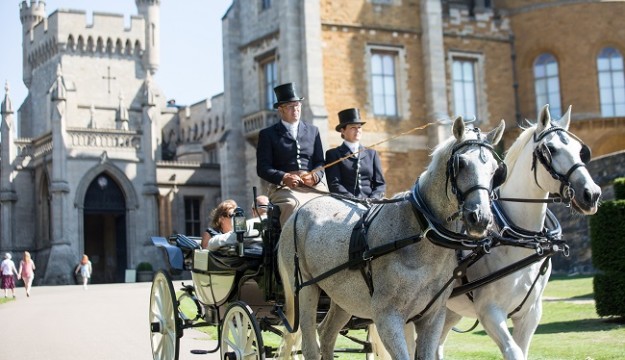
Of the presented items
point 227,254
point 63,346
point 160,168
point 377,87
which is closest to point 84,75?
point 160,168

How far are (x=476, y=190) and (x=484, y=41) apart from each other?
31.2m

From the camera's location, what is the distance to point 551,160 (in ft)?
25.5

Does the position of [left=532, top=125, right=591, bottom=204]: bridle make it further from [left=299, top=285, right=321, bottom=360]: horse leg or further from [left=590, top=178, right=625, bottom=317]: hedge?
[left=590, top=178, right=625, bottom=317]: hedge

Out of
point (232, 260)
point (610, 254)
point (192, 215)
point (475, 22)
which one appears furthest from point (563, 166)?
point (192, 215)

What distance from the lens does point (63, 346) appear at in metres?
13.5

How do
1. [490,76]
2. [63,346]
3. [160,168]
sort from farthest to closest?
[160,168]
[490,76]
[63,346]

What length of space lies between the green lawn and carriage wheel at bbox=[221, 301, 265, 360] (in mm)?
3505

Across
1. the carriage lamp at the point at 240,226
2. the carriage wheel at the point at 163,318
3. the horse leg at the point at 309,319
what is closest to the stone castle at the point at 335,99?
the carriage wheel at the point at 163,318

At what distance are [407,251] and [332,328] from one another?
1.59 meters

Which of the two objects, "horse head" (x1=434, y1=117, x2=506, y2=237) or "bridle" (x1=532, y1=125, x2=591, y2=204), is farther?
"bridle" (x1=532, y1=125, x2=591, y2=204)

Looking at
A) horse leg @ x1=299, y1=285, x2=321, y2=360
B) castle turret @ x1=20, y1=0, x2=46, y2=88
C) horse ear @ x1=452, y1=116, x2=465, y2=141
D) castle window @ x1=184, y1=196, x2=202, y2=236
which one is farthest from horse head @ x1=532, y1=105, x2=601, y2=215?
castle turret @ x1=20, y1=0, x2=46, y2=88

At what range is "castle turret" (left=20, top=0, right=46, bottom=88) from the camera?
64625mm

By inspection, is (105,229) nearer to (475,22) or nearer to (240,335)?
(475,22)

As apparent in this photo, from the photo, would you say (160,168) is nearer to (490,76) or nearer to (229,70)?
(229,70)
